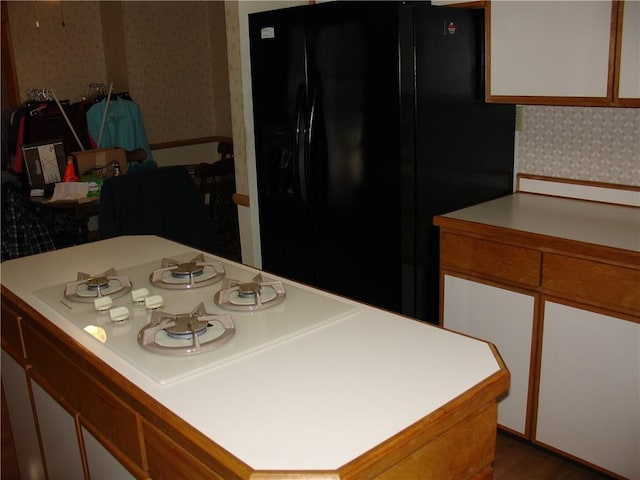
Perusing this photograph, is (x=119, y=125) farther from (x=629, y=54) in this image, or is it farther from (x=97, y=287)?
(x=629, y=54)

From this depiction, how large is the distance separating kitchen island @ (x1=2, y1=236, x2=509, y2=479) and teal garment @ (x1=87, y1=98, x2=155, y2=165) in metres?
4.23

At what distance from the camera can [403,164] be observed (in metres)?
2.34

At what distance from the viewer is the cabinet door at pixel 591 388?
6.70ft

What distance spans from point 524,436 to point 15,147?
15.3 ft

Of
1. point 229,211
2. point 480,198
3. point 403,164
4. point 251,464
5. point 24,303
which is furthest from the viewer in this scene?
point 229,211

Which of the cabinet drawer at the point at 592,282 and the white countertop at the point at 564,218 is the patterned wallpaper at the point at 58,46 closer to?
the white countertop at the point at 564,218

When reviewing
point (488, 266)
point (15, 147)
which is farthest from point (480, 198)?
point (15, 147)

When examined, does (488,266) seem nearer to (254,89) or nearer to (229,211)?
(254,89)

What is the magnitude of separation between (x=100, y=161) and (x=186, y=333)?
129 inches

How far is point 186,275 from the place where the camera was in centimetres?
174

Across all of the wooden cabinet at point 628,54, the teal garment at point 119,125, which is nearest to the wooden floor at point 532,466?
the wooden cabinet at point 628,54

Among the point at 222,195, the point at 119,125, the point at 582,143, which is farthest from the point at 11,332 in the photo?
the point at 119,125

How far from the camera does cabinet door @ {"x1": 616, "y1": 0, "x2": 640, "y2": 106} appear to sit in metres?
2.08

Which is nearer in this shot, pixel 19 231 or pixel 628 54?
pixel 628 54
